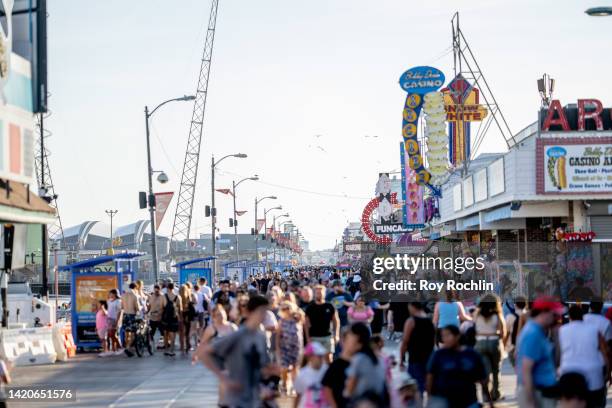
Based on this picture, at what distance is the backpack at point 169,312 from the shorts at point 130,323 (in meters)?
0.75

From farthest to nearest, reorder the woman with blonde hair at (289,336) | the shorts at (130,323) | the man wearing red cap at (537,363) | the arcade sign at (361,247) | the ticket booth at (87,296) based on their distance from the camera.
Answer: the arcade sign at (361,247) < the ticket booth at (87,296) < the shorts at (130,323) < the woman with blonde hair at (289,336) < the man wearing red cap at (537,363)

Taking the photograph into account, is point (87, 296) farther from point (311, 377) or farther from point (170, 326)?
Result: point (311, 377)

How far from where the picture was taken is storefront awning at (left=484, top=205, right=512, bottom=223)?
3731cm

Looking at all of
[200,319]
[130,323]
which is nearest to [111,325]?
[130,323]

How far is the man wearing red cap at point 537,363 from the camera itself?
977cm

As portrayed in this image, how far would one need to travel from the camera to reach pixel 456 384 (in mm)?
9672

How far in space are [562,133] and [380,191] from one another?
55922 millimetres

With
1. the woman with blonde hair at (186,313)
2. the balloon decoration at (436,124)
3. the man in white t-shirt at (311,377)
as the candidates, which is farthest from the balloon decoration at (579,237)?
the man in white t-shirt at (311,377)

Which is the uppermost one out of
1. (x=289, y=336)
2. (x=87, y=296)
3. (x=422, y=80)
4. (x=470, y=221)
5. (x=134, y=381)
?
(x=422, y=80)

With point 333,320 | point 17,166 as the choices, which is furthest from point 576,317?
point 17,166

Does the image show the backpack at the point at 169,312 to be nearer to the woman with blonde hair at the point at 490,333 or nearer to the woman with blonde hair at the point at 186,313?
the woman with blonde hair at the point at 186,313

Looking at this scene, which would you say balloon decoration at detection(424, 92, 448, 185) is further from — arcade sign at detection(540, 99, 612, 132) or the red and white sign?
the red and white sign

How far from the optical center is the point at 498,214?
38.8m

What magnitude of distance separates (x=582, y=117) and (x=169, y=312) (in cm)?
1593
